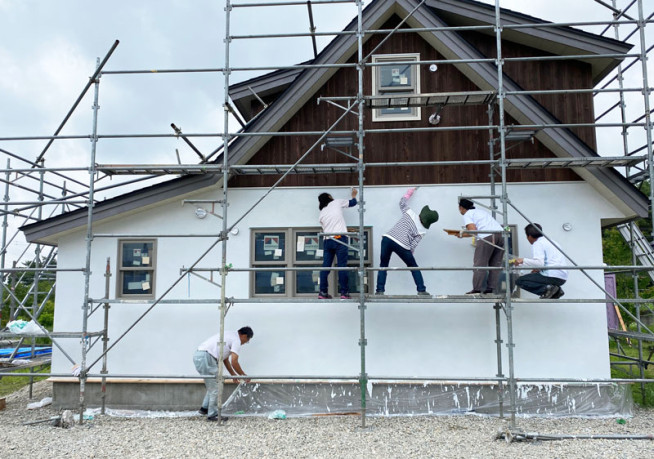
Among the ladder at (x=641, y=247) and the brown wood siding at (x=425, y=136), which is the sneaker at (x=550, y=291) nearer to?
the brown wood siding at (x=425, y=136)

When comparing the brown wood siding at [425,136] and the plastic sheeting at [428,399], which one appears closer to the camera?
the plastic sheeting at [428,399]

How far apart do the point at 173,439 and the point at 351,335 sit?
3145 mm

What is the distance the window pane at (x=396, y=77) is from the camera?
952 cm

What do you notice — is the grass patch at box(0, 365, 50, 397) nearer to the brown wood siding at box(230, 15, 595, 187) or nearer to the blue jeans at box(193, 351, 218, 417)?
the blue jeans at box(193, 351, 218, 417)

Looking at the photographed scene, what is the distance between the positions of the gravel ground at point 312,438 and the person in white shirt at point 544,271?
1.97 metres

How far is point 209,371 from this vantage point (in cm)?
802

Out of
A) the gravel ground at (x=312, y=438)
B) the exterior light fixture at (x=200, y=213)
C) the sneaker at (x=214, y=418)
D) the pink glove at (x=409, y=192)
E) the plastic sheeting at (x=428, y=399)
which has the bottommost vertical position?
the gravel ground at (x=312, y=438)

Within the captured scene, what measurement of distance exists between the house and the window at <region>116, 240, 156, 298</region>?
2 centimetres

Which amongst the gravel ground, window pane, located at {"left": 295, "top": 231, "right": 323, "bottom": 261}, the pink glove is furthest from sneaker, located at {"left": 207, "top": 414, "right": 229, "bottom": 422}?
the pink glove

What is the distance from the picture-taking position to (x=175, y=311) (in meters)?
8.96

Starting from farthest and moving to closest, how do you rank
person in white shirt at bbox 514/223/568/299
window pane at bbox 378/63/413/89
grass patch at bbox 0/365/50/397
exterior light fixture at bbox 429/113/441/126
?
grass patch at bbox 0/365/50/397 → window pane at bbox 378/63/413/89 → exterior light fixture at bbox 429/113/441/126 → person in white shirt at bbox 514/223/568/299

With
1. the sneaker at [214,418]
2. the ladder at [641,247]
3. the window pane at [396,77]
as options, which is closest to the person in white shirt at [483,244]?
the window pane at [396,77]

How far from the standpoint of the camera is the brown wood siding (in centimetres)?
908

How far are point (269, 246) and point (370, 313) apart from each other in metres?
2.09
